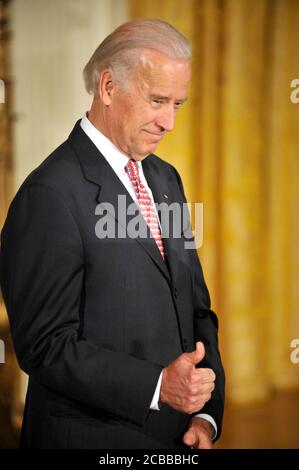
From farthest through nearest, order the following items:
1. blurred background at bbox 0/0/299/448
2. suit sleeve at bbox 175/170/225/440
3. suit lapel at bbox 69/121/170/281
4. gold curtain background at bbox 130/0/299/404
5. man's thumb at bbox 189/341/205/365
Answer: gold curtain background at bbox 130/0/299/404
blurred background at bbox 0/0/299/448
suit sleeve at bbox 175/170/225/440
suit lapel at bbox 69/121/170/281
man's thumb at bbox 189/341/205/365

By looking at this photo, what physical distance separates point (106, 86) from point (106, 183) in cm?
17

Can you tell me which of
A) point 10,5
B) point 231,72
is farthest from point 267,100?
point 10,5

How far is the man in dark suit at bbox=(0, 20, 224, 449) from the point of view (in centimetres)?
104

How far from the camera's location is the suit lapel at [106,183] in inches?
44.0

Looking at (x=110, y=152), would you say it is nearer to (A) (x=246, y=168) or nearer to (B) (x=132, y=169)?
(B) (x=132, y=169)

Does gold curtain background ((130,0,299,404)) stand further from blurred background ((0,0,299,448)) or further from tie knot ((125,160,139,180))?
tie knot ((125,160,139,180))

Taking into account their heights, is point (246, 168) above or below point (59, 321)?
above

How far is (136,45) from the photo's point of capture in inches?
43.9

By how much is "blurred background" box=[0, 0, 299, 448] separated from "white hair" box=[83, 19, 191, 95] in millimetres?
836

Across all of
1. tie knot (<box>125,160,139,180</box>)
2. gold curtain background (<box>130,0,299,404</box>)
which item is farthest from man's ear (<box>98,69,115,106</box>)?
gold curtain background (<box>130,0,299,404</box>)

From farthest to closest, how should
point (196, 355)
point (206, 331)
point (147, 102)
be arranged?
1. point (206, 331)
2. point (147, 102)
3. point (196, 355)

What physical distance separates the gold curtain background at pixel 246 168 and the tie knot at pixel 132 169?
2.87 ft

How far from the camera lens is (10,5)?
6.20 feet

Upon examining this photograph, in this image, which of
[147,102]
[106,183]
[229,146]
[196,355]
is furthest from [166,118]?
[229,146]
